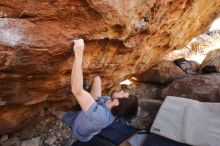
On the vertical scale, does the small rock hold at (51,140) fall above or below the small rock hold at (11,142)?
below

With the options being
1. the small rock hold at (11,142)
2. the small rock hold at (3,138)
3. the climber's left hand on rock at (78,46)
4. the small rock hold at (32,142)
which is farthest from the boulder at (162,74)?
the climber's left hand on rock at (78,46)

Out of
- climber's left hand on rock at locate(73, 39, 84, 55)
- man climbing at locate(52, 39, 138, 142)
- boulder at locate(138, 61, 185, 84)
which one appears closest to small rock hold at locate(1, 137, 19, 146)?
man climbing at locate(52, 39, 138, 142)

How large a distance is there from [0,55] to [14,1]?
61 cm

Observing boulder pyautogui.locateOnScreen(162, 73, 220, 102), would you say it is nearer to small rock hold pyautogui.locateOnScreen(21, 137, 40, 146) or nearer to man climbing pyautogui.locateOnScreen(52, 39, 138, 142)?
man climbing pyautogui.locateOnScreen(52, 39, 138, 142)

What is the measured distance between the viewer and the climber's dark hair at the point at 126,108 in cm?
418

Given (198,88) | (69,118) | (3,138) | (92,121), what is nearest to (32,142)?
(3,138)

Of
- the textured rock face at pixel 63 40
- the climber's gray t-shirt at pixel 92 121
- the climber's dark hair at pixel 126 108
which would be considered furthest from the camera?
the climber's dark hair at pixel 126 108

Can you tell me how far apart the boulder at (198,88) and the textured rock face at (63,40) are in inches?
47.8

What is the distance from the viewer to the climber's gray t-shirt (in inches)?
150

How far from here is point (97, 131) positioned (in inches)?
161

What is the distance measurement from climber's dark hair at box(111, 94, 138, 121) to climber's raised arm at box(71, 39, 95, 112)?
53cm

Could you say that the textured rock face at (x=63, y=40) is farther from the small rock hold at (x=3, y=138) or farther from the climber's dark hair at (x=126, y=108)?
the climber's dark hair at (x=126, y=108)

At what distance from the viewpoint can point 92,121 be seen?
3840 mm

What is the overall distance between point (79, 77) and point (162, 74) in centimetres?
383
